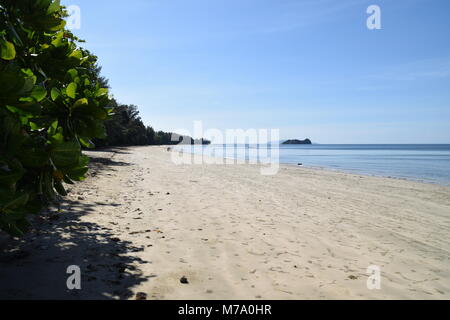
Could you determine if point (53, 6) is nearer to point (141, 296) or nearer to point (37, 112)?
point (37, 112)

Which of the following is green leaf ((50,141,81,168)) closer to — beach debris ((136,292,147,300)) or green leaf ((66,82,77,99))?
green leaf ((66,82,77,99))

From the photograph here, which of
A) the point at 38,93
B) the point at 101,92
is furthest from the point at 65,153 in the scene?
the point at 101,92

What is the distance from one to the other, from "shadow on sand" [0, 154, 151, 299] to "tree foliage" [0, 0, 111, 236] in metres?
0.78

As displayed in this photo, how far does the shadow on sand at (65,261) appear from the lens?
321 centimetres

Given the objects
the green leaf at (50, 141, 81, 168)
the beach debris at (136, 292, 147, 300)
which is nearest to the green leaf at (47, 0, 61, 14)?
the green leaf at (50, 141, 81, 168)

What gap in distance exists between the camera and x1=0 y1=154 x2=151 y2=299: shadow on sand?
321cm

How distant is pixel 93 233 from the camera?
17.1ft

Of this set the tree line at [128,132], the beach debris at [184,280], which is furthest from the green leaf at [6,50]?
the tree line at [128,132]

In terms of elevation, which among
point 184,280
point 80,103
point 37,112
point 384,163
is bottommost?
point 384,163

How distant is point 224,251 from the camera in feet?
15.4

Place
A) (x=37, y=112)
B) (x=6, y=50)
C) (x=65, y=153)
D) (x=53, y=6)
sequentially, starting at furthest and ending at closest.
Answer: (x=53, y=6) < (x=65, y=153) < (x=37, y=112) < (x=6, y=50)

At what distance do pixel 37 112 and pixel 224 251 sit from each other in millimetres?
3233
